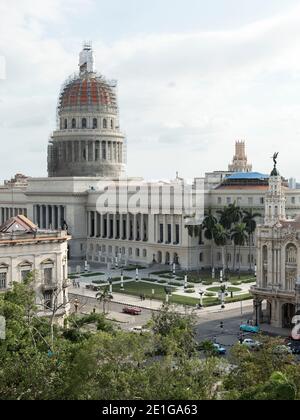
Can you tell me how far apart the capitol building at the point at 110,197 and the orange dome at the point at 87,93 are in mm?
241

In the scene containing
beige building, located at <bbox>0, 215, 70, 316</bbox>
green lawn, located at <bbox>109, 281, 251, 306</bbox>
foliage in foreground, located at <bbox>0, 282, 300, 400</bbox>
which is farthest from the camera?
green lawn, located at <bbox>109, 281, 251, 306</bbox>

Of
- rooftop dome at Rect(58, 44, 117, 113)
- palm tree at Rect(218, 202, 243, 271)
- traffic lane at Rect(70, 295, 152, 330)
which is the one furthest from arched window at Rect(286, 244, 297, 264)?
rooftop dome at Rect(58, 44, 117, 113)

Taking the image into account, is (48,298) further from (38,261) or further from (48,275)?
(38,261)

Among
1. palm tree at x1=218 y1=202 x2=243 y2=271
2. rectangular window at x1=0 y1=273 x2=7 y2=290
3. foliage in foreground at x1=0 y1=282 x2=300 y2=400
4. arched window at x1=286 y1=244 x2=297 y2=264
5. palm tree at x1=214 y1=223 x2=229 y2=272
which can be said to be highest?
palm tree at x1=218 y1=202 x2=243 y2=271

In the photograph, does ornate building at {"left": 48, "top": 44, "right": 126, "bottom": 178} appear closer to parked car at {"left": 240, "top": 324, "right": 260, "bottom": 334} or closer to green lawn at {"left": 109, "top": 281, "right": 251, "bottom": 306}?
green lawn at {"left": 109, "top": 281, "right": 251, "bottom": 306}

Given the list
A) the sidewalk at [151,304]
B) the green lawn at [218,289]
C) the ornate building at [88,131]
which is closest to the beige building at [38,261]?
the sidewalk at [151,304]

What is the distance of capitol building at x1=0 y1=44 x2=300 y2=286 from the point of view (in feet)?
406

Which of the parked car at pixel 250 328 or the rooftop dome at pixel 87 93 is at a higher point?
the rooftop dome at pixel 87 93

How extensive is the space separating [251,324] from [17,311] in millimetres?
37602

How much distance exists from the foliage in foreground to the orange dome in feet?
410

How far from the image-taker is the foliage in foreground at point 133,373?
30594 mm

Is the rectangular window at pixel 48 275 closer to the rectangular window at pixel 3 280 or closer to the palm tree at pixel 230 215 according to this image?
the rectangular window at pixel 3 280
